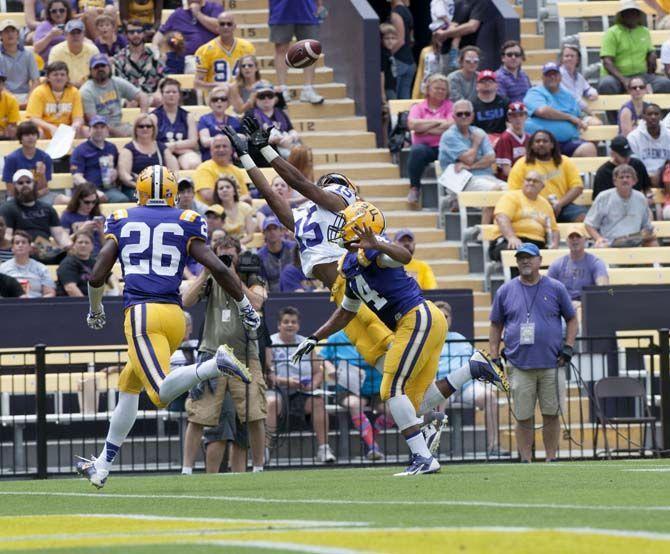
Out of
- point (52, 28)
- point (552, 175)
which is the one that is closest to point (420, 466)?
point (552, 175)

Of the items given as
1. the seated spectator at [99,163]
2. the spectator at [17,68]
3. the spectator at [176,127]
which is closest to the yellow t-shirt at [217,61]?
the spectator at [176,127]

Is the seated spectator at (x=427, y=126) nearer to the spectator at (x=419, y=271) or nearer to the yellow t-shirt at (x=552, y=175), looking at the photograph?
the yellow t-shirt at (x=552, y=175)

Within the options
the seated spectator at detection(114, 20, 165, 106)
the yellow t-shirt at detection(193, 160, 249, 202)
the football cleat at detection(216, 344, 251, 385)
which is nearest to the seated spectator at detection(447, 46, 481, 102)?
the yellow t-shirt at detection(193, 160, 249, 202)

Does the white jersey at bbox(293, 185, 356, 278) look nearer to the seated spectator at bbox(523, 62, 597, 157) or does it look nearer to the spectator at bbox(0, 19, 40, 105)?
the spectator at bbox(0, 19, 40, 105)

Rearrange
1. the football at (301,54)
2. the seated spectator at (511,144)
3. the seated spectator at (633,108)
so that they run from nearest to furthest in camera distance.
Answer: the football at (301,54), the seated spectator at (511,144), the seated spectator at (633,108)

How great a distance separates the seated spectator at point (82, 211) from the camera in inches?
622

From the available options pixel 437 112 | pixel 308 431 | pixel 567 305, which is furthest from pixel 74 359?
pixel 437 112

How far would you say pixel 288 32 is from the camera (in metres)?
19.7

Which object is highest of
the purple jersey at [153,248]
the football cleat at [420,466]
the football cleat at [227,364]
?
the purple jersey at [153,248]

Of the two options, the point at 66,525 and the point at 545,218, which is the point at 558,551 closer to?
the point at 66,525

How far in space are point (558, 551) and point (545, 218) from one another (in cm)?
1141

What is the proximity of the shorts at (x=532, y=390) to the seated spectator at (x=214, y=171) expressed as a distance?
4.15 metres

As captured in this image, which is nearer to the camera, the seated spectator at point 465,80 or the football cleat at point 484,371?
the football cleat at point 484,371

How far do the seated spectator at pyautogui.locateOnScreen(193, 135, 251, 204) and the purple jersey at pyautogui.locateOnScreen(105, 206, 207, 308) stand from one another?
260 inches
